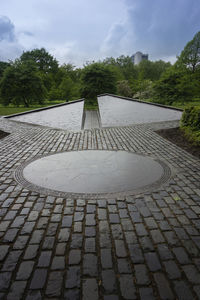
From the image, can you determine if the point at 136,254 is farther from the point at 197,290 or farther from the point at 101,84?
the point at 101,84

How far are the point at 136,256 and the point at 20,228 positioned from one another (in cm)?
137

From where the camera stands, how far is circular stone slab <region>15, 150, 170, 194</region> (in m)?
3.50

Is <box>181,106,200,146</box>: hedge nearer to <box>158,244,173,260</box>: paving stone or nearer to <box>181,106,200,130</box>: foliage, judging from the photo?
<box>181,106,200,130</box>: foliage

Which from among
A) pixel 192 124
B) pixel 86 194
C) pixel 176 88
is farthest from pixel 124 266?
pixel 176 88

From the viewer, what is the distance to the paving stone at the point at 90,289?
5.41 ft

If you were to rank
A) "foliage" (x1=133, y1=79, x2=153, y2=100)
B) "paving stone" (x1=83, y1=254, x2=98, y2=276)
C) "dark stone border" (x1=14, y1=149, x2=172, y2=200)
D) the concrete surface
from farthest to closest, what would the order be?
1. "foliage" (x1=133, y1=79, x2=153, y2=100)
2. the concrete surface
3. "dark stone border" (x1=14, y1=149, x2=172, y2=200)
4. "paving stone" (x1=83, y1=254, x2=98, y2=276)

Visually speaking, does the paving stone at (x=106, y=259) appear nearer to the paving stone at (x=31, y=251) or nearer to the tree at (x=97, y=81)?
the paving stone at (x=31, y=251)

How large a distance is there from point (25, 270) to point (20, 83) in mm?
22010

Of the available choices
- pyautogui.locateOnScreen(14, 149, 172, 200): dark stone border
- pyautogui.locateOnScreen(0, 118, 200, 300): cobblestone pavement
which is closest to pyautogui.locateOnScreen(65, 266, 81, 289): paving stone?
pyautogui.locateOnScreen(0, 118, 200, 300): cobblestone pavement

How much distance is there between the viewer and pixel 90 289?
171 cm

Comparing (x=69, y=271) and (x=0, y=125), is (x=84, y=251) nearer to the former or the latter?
(x=69, y=271)

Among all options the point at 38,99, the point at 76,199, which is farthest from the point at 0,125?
the point at 38,99

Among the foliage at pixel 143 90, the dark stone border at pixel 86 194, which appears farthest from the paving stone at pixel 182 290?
the foliage at pixel 143 90

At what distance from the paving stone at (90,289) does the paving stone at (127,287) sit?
8.4 inches
